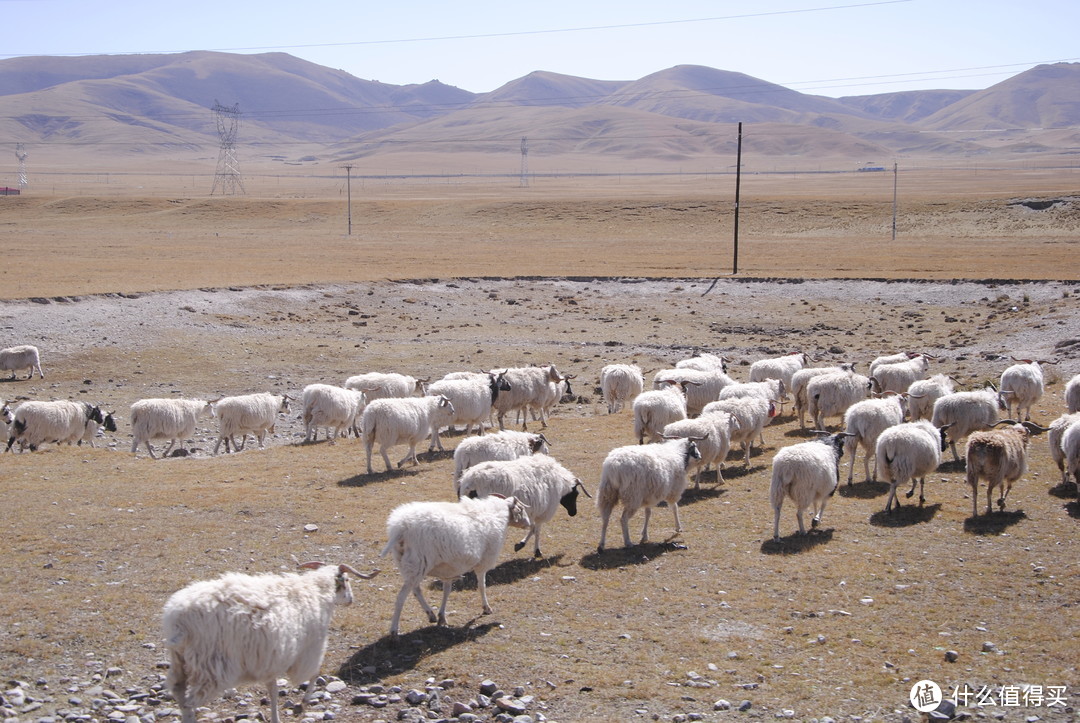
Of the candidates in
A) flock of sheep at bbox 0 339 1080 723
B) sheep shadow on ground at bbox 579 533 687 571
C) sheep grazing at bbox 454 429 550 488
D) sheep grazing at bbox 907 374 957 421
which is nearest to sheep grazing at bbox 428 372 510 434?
flock of sheep at bbox 0 339 1080 723

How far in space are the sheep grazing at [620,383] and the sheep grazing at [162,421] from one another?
9745 millimetres

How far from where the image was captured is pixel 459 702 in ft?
26.2

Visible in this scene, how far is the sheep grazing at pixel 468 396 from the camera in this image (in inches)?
732

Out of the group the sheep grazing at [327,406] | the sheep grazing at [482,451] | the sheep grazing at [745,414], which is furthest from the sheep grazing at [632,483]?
the sheep grazing at [327,406]

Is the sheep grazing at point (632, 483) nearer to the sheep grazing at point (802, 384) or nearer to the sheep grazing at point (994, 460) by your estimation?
the sheep grazing at point (994, 460)

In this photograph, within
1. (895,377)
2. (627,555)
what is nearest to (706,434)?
(627,555)

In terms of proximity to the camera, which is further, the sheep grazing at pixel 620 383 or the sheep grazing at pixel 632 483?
the sheep grazing at pixel 620 383

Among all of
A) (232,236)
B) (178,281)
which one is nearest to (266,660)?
(178,281)

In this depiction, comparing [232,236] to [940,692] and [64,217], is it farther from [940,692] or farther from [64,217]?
[940,692]

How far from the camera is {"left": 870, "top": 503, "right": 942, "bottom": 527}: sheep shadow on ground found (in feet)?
43.1

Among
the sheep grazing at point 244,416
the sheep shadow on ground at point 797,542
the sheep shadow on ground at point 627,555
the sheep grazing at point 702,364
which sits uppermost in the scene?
the sheep grazing at point 702,364

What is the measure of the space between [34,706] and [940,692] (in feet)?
26.0

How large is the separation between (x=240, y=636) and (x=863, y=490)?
11.2 m

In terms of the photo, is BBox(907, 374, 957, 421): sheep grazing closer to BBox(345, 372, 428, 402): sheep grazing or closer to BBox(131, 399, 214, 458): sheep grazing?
BBox(345, 372, 428, 402): sheep grazing
